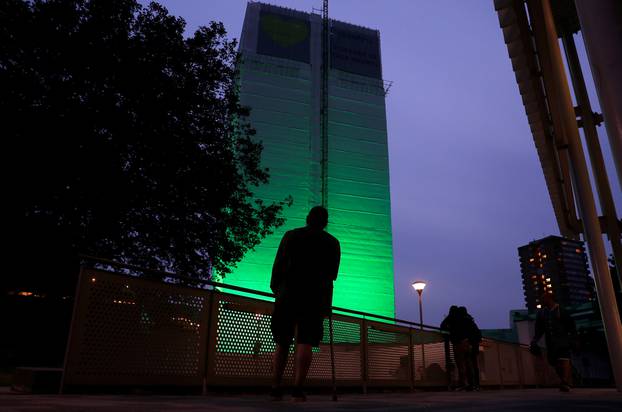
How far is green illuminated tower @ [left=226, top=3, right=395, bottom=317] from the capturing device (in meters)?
31.8

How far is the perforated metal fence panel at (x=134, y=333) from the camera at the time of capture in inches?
182

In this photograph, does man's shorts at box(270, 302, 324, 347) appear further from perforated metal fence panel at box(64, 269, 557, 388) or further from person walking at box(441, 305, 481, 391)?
person walking at box(441, 305, 481, 391)

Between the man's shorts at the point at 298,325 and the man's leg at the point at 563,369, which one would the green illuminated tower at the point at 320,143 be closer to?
the man's leg at the point at 563,369

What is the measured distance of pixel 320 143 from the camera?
33844mm

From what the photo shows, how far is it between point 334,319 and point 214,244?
28.2 feet

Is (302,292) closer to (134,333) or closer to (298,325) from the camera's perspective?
(298,325)

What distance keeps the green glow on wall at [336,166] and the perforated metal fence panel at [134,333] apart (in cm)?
2439

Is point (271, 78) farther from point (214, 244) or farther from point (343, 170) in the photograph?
point (214, 244)

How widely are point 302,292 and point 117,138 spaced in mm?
10909

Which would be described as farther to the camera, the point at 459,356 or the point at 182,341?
the point at 459,356

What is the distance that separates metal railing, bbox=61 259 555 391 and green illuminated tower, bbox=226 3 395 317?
2215cm

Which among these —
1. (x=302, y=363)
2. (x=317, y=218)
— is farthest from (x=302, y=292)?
(x=317, y=218)

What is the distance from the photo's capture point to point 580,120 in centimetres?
848

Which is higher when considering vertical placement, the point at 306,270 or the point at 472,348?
the point at 306,270
